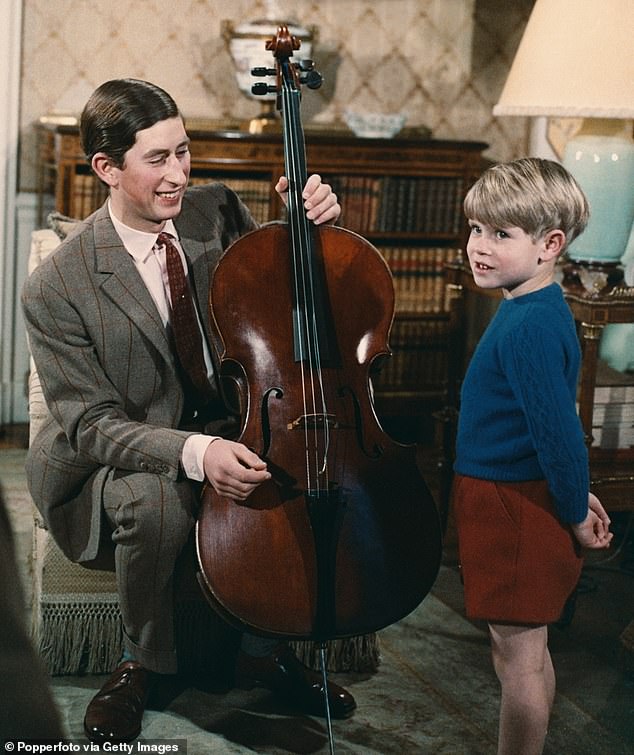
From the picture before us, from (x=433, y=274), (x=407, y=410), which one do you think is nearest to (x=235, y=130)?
(x=433, y=274)

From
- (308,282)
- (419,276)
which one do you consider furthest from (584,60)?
(419,276)

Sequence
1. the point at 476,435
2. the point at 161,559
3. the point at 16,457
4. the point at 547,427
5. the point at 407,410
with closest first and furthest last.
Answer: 1. the point at 547,427
2. the point at 476,435
3. the point at 161,559
4. the point at 16,457
5. the point at 407,410

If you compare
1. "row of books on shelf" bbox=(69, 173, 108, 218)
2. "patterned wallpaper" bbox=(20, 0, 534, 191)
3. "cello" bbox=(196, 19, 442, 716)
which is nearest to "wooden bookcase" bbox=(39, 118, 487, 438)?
"row of books on shelf" bbox=(69, 173, 108, 218)

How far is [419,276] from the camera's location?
4.01 m

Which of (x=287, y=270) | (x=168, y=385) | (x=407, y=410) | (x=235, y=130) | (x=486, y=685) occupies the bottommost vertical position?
A: (x=486, y=685)

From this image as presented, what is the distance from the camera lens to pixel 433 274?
13.2 ft

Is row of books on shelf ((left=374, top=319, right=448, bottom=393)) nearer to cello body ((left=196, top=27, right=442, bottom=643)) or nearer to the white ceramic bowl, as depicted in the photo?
the white ceramic bowl

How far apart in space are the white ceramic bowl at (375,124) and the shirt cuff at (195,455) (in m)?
2.17

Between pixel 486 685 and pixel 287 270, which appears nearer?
pixel 287 270

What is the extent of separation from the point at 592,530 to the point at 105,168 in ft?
3.39

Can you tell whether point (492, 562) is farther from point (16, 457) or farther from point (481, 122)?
point (481, 122)

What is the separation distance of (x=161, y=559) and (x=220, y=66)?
8.10 feet

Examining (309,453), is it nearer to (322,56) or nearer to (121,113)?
(121,113)

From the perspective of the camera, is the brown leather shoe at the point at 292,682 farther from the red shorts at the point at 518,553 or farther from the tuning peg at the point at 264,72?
the tuning peg at the point at 264,72
